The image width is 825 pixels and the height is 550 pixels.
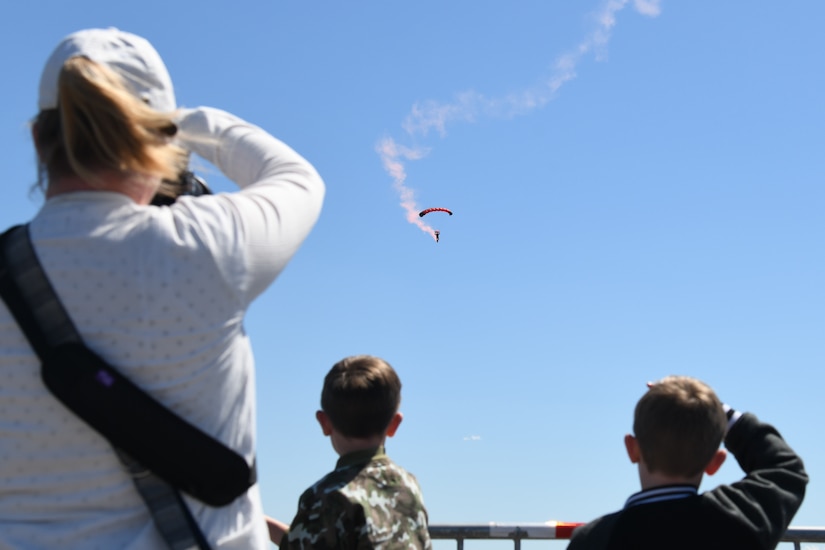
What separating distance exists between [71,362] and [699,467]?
7.80 ft

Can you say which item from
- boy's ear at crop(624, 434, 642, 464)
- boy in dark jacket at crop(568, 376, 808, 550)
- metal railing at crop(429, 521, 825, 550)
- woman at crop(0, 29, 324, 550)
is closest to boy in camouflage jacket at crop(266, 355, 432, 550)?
A: boy in dark jacket at crop(568, 376, 808, 550)

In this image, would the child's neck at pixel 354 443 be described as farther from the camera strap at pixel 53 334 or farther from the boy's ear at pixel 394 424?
the camera strap at pixel 53 334

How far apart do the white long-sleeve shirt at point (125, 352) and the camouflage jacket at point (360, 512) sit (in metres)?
1.75

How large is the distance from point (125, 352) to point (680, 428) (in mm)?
2177

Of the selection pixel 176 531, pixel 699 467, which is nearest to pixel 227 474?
→ pixel 176 531

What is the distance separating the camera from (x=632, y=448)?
3.47m

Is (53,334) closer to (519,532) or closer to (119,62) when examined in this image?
(119,62)

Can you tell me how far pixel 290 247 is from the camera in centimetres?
204

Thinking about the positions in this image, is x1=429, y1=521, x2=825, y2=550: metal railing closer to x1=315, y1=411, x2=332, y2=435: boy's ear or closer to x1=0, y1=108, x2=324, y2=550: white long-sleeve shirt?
x1=315, y1=411, x2=332, y2=435: boy's ear

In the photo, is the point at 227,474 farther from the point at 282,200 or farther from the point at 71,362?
the point at 282,200

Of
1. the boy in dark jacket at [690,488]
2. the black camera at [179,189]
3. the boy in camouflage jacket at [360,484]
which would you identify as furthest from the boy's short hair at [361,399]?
the black camera at [179,189]

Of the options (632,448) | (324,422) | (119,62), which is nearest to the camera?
(119,62)

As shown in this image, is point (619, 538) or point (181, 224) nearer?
point (181, 224)

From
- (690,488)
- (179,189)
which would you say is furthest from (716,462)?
(179,189)
